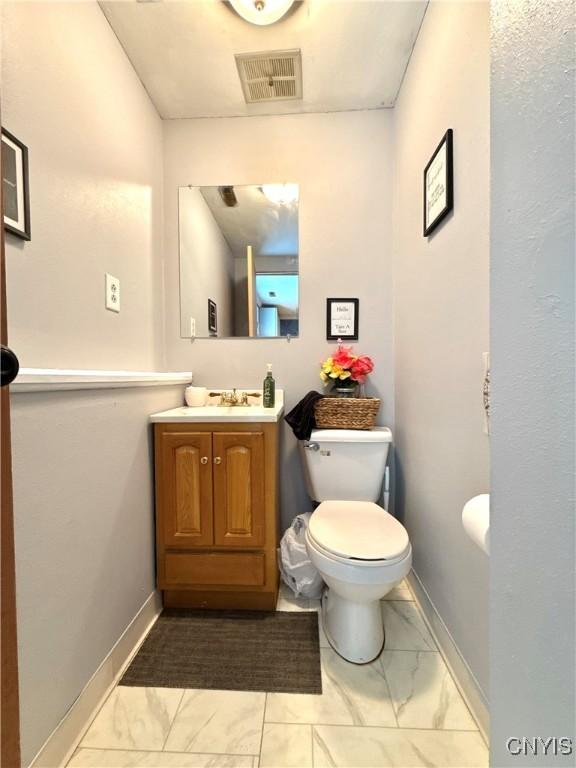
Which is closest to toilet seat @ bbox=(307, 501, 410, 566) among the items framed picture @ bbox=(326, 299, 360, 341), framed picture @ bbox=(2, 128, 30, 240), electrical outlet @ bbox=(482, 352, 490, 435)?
electrical outlet @ bbox=(482, 352, 490, 435)

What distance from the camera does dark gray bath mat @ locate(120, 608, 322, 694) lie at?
1044 millimetres

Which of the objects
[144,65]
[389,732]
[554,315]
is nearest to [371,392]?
[389,732]

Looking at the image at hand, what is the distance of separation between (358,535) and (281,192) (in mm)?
1740

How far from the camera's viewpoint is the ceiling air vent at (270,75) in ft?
4.53

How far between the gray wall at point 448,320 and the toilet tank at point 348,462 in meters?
0.16

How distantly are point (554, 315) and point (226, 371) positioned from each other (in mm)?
1574

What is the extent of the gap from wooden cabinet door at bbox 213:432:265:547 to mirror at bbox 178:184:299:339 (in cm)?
71

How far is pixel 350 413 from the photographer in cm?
153

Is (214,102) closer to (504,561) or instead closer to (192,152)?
(192,152)

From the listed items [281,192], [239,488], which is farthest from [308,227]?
[239,488]

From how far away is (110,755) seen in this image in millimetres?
843

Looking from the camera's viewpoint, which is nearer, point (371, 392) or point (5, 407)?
point (5, 407)

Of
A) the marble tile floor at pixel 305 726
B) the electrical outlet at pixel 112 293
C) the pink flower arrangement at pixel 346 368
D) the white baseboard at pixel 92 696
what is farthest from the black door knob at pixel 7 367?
the pink flower arrangement at pixel 346 368

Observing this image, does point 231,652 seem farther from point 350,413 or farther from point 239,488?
point 350,413
